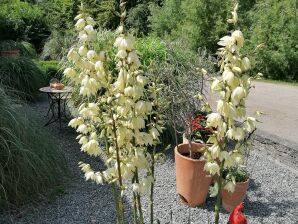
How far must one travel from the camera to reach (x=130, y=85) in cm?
168

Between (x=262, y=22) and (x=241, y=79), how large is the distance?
1128cm

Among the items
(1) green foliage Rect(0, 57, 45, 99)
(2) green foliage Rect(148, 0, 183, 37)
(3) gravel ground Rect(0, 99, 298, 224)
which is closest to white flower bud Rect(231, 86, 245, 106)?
(3) gravel ground Rect(0, 99, 298, 224)

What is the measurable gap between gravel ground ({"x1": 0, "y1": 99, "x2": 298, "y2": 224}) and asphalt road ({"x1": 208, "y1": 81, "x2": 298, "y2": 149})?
2.09ft

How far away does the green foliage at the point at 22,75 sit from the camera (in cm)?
767

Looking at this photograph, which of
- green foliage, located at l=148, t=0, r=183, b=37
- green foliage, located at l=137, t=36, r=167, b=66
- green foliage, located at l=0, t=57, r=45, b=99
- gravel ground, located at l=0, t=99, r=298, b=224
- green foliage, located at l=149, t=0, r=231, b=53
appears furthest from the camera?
green foliage, located at l=148, t=0, r=183, b=37

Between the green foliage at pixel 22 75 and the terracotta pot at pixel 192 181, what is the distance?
469cm

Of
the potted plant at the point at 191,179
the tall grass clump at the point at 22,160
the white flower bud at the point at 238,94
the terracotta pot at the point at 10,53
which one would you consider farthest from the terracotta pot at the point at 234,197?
the terracotta pot at the point at 10,53

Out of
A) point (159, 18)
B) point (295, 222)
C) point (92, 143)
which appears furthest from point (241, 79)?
point (159, 18)

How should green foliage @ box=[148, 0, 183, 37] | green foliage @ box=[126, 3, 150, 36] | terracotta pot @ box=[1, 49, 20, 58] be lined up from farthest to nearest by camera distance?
green foliage @ box=[126, 3, 150, 36]
green foliage @ box=[148, 0, 183, 37]
terracotta pot @ box=[1, 49, 20, 58]

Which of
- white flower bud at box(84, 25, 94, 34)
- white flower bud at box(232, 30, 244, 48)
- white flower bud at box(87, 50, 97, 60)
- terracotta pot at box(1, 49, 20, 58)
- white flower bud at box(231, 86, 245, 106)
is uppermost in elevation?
white flower bud at box(84, 25, 94, 34)

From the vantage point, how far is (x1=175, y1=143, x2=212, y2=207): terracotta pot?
11.8ft

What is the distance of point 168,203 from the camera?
3.76 meters

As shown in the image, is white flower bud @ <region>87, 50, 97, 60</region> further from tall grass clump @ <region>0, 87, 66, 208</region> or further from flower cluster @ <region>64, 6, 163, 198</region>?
tall grass clump @ <region>0, 87, 66, 208</region>

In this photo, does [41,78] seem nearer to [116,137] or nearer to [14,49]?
[14,49]
